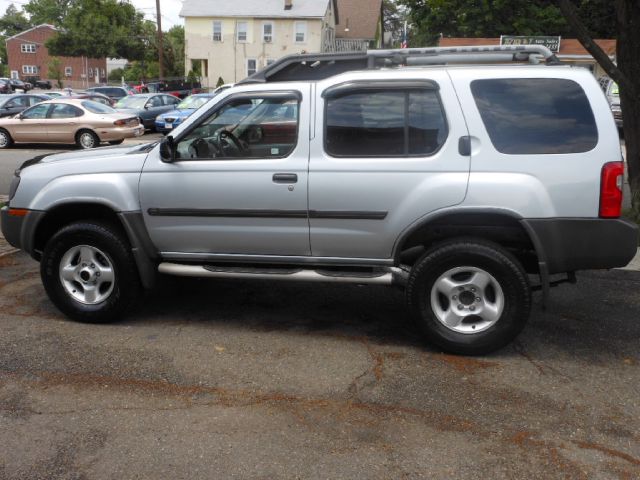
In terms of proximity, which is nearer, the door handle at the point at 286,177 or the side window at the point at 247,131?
the door handle at the point at 286,177

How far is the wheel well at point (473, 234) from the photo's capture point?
187 inches

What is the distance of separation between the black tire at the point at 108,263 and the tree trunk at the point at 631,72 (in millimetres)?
6465

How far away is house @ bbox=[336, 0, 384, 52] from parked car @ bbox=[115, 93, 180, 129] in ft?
132

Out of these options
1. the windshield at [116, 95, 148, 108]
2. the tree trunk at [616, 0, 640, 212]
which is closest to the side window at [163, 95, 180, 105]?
the windshield at [116, 95, 148, 108]

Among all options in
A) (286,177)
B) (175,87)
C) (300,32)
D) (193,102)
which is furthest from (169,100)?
(300,32)

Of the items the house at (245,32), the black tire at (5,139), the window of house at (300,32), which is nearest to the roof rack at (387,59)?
the black tire at (5,139)

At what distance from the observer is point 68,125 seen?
19.1 metres

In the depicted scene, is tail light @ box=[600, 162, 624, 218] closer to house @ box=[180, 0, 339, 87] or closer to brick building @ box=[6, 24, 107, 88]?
house @ box=[180, 0, 339, 87]

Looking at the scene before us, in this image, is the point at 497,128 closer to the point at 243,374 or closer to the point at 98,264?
the point at 243,374

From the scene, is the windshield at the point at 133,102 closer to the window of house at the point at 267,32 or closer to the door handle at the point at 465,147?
the door handle at the point at 465,147

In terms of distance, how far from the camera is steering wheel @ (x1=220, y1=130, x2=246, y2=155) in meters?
5.15

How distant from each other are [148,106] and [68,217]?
20451mm

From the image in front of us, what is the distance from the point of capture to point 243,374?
4520mm

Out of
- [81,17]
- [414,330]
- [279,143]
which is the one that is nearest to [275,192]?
[279,143]
